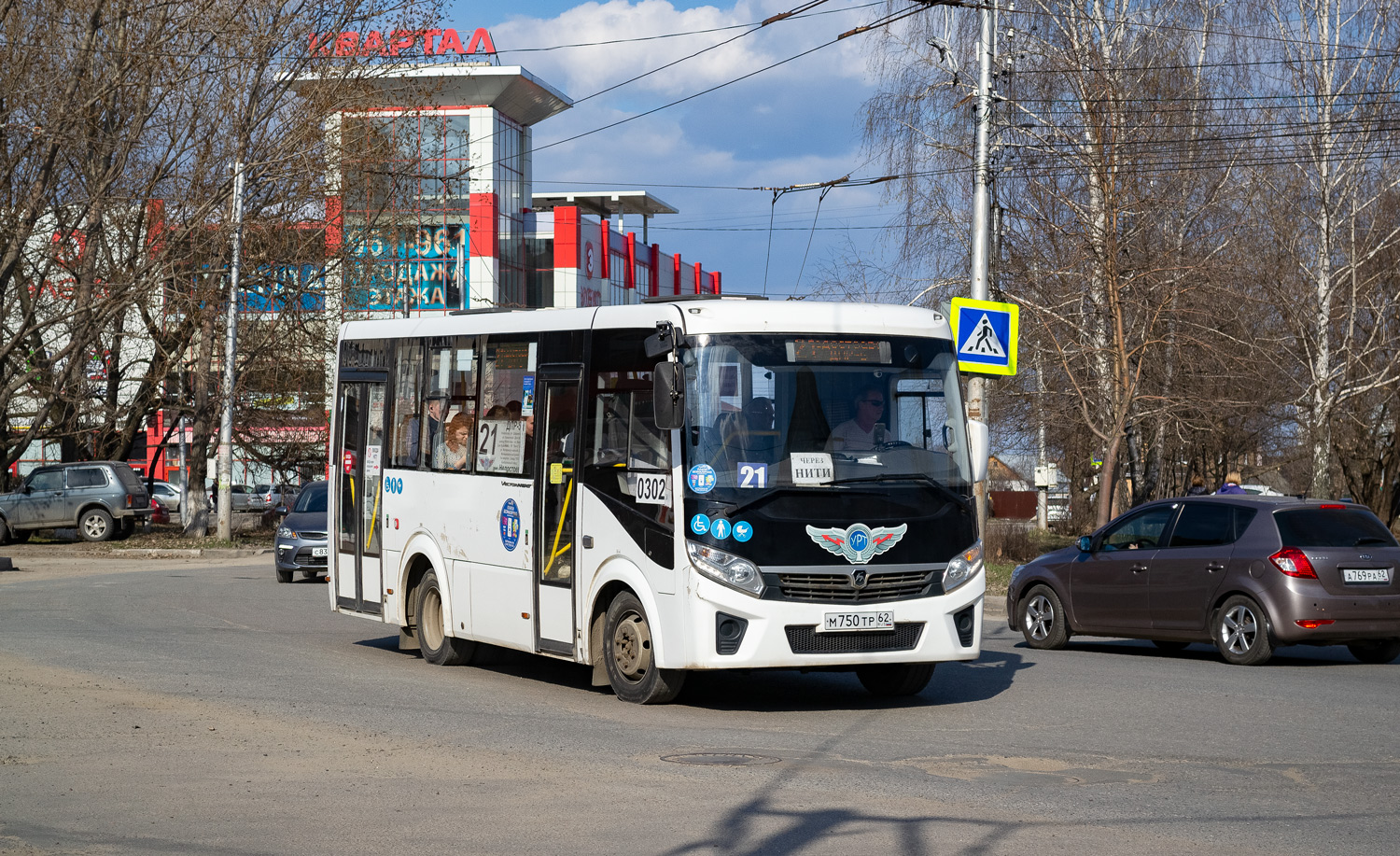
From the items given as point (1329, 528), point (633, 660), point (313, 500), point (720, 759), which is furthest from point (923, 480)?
point (313, 500)

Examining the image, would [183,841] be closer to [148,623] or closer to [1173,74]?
[148,623]

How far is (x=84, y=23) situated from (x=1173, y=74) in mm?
21170

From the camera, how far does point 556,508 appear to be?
1157cm

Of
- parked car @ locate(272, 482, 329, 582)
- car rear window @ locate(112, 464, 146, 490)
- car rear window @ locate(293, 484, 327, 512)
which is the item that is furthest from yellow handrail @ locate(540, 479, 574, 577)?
car rear window @ locate(112, 464, 146, 490)

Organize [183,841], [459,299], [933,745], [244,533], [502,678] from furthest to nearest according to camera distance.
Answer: [459,299]
[244,533]
[502,678]
[933,745]
[183,841]

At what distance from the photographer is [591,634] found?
11.2 meters

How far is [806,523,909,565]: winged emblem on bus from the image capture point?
10312 mm

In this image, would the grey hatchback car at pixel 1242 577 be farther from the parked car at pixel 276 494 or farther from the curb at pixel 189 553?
the parked car at pixel 276 494

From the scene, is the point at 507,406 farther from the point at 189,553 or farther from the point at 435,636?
the point at 189,553

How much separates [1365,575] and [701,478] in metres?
6.51

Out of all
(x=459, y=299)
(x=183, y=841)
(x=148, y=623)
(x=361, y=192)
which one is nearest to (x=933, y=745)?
(x=183, y=841)

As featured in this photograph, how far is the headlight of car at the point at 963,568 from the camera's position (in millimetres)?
10805

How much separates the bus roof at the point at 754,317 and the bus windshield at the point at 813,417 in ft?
0.25

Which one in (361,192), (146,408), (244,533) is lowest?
(244,533)
